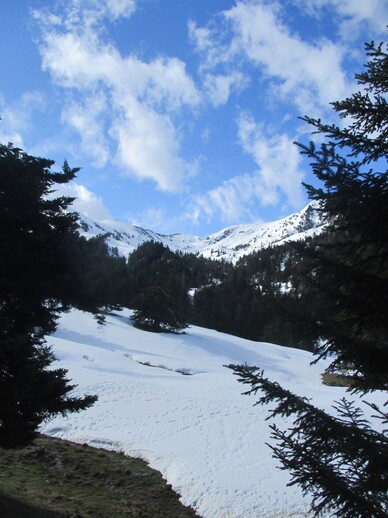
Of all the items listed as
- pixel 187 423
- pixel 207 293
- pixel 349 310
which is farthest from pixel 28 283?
pixel 207 293

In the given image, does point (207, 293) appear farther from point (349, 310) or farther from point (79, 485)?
point (349, 310)

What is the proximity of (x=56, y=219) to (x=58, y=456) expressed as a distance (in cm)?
992

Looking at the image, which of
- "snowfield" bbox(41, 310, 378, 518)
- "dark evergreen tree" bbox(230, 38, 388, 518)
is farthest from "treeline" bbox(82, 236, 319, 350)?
"snowfield" bbox(41, 310, 378, 518)

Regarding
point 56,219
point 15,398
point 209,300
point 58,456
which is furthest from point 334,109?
point 209,300

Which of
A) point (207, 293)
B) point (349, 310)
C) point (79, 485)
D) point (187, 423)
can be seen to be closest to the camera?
point (349, 310)

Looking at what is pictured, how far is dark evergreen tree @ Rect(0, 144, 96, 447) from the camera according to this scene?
7.75m

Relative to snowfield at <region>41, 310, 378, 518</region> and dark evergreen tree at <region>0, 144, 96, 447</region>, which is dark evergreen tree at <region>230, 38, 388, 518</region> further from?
snowfield at <region>41, 310, 378, 518</region>

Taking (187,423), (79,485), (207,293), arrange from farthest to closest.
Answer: (207,293) → (187,423) → (79,485)

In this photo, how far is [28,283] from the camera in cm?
852

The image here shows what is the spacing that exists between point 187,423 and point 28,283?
12.2 meters

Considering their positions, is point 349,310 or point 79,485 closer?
point 349,310

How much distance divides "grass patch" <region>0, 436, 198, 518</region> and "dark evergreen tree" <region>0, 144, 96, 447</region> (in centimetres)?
192

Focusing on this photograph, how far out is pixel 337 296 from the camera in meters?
4.20

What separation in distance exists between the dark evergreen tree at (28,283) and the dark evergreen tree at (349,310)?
5632 millimetres
